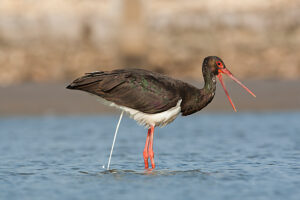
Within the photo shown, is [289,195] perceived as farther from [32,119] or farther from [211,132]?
[32,119]

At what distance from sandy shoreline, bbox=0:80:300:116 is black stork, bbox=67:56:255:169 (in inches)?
252

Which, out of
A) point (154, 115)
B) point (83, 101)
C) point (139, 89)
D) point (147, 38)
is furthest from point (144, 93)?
point (147, 38)

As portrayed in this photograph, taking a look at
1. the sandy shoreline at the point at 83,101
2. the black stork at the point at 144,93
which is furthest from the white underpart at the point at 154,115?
the sandy shoreline at the point at 83,101

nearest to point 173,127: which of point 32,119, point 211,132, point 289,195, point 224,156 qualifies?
point 211,132

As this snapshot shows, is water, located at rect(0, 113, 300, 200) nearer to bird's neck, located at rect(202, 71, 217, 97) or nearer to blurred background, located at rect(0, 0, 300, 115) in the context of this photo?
bird's neck, located at rect(202, 71, 217, 97)

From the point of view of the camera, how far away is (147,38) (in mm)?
20172

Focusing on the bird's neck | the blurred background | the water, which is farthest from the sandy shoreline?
the bird's neck

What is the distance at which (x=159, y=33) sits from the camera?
67.8ft

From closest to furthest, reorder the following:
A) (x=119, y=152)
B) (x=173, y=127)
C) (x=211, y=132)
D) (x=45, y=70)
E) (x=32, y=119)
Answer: (x=119, y=152), (x=211, y=132), (x=173, y=127), (x=32, y=119), (x=45, y=70)

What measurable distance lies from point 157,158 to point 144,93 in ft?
4.83

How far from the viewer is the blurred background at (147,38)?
18797 mm

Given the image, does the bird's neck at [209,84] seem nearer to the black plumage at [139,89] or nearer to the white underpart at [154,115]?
the black plumage at [139,89]

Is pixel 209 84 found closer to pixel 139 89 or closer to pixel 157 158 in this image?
pixel 139 89

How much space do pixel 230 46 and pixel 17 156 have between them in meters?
11.8
